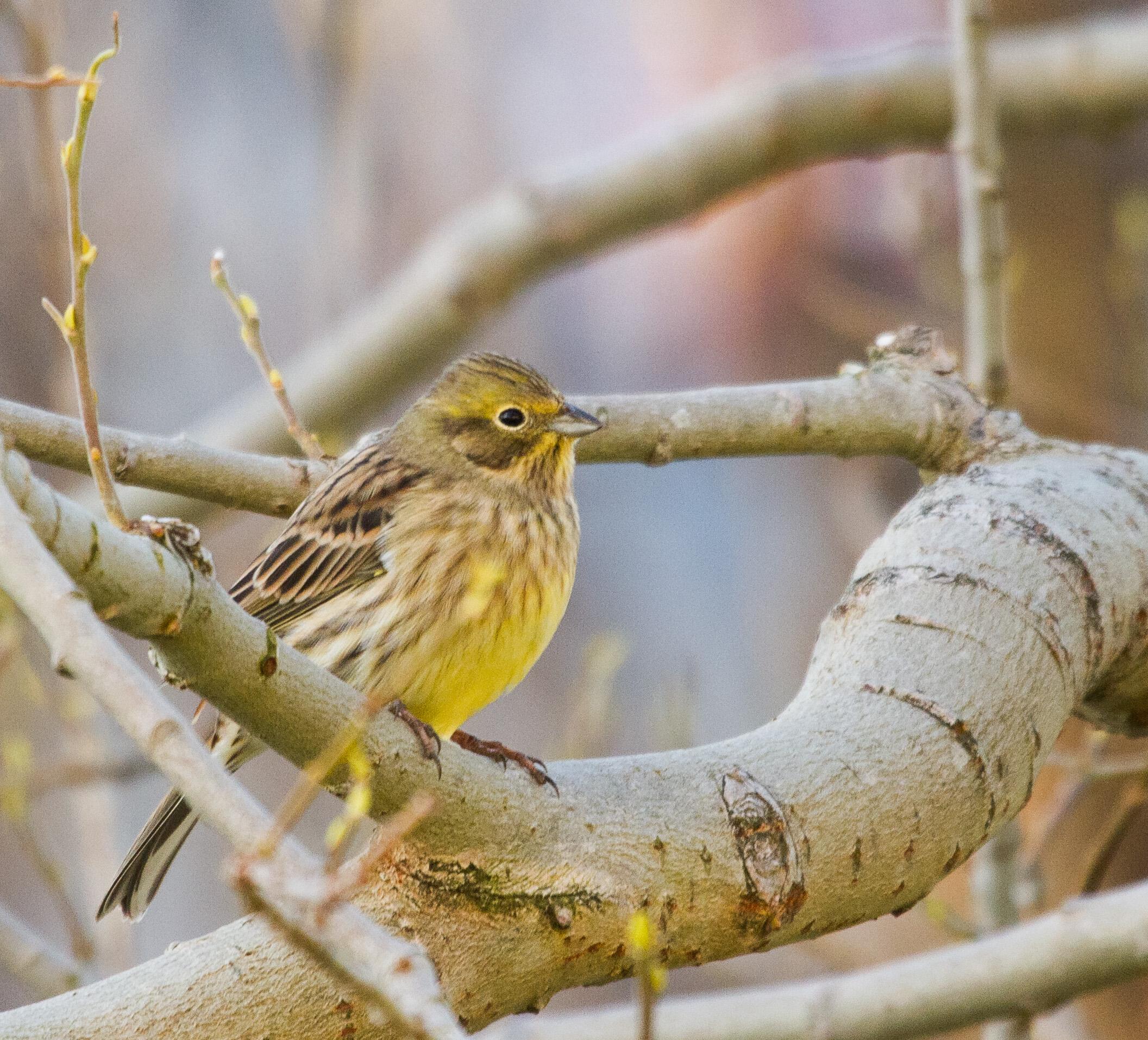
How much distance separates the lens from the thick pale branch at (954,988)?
8.96 ft

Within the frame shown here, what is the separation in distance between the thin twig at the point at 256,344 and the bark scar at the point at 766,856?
128 centimetres

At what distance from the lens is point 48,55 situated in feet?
13.5

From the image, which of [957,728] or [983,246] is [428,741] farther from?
[983,246]

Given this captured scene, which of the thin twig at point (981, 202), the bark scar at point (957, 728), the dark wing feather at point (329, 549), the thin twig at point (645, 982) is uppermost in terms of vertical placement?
the thin twig at point (981, 202)

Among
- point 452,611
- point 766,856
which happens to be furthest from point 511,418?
point 766,856

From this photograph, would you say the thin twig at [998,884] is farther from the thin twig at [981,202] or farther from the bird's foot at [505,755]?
the bird's foot at [505,755]

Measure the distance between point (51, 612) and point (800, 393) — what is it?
1955 mm

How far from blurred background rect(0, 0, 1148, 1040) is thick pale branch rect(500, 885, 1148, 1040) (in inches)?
93.1

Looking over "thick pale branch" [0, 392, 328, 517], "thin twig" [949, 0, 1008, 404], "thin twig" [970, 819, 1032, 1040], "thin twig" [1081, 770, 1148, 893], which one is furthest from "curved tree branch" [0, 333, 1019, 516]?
"thin twig" [970, 819, 1032, 1040]

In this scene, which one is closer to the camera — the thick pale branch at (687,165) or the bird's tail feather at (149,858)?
the bird's tail feather at (149,858)

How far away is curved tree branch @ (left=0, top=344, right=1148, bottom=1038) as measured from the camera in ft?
5.48

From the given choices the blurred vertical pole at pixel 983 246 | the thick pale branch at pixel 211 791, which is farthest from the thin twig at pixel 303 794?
the blurred vertical pole at pixel 983 246

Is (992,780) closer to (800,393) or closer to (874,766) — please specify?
(874,766)

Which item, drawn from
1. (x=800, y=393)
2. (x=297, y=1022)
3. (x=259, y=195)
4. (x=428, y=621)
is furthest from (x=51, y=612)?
(x=259, y=195)
